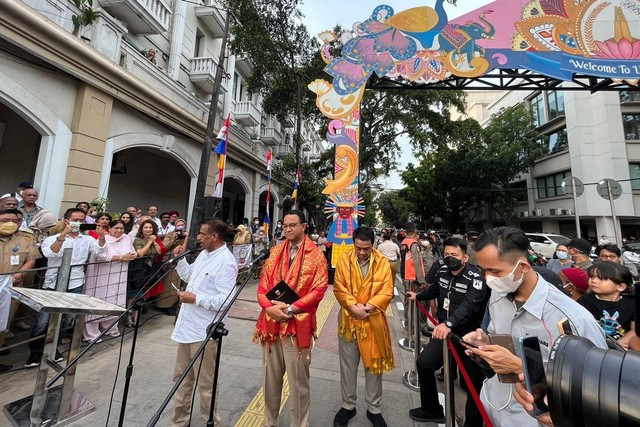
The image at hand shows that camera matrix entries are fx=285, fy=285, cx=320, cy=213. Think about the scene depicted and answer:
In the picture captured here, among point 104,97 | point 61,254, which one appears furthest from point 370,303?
point 104,97

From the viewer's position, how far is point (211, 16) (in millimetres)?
10664

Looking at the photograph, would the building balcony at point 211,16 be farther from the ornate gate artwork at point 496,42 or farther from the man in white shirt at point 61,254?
the man in white shirt at point 61,254

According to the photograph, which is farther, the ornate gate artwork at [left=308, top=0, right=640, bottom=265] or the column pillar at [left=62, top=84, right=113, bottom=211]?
the ornate gate artwork at [left=308, top=0, right=640, bottom=265]

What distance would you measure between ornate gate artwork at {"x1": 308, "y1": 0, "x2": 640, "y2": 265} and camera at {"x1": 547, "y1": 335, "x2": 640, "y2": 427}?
6578 millimetres

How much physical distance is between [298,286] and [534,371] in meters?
1.61

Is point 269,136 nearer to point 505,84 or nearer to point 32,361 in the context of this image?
point 505,84

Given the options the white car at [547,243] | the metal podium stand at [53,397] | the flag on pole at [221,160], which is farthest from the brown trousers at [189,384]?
the white car at [547,243]

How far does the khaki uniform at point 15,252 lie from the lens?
3117 mm

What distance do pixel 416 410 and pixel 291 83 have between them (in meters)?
11.5

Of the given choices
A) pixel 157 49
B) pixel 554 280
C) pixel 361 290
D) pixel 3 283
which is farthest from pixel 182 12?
pixel 554 280

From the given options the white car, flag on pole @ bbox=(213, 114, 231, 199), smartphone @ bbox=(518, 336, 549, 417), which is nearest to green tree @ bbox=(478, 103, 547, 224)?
the white car

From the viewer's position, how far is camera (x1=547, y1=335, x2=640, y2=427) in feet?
2.41

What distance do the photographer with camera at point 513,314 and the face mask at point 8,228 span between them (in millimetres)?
4463

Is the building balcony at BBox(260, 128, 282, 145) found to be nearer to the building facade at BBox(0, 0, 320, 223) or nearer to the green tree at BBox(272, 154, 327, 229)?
the green tree at BBox(272, 154, 327, 229)
